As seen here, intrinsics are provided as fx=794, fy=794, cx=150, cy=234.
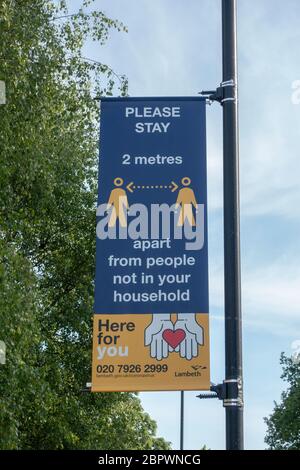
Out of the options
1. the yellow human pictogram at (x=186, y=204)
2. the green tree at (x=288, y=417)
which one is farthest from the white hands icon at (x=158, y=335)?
the green tree at (x=288, y=417)

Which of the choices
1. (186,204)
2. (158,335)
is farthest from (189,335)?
(186,204)

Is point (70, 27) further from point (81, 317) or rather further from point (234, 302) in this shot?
point (234, 302)

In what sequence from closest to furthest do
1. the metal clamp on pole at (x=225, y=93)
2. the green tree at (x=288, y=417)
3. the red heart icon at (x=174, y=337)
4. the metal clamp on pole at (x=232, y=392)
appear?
1. the metal clamp on pole at (x=232, y=392)
2. the red heart icon at (x=174, y=337)
3. the metal clamp on pole at (x=225, y=93)
4. the green tree at (x=288, y=417)

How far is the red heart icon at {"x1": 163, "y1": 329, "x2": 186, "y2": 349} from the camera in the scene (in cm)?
695

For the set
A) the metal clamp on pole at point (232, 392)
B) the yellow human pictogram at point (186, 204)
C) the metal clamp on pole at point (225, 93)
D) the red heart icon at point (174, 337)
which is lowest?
the metal clamp on pole at point (232, 392)

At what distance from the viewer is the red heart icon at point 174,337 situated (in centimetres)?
695

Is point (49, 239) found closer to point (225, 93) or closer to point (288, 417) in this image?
point (225, 93)

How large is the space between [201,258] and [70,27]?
570 inches

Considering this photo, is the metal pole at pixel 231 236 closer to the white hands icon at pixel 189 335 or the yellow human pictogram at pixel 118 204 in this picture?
the white hands icon at pixel 189 335

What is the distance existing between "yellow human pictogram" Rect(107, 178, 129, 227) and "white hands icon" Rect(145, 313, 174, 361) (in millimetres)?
929

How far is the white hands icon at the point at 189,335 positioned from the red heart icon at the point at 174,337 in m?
0.03

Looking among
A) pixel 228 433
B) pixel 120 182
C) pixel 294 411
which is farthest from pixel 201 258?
pixel 294 411

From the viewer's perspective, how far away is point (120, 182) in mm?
7457

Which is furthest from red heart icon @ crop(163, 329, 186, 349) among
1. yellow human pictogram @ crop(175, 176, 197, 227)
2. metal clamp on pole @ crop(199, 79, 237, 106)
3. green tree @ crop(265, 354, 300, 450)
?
green tree @ crop(265, 354, 300, 450)
